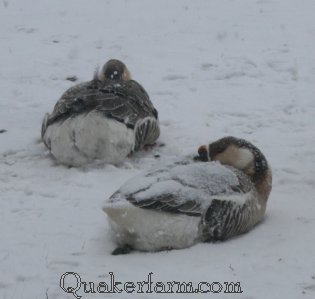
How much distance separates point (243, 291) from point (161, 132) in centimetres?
395

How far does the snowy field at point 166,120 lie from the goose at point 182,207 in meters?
0.11

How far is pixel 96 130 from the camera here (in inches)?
271

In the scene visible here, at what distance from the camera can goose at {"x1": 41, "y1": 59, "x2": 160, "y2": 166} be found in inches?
272

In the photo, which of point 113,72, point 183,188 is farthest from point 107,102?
point 183,188

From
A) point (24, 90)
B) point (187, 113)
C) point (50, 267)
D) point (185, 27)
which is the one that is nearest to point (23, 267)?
point (50, 267)

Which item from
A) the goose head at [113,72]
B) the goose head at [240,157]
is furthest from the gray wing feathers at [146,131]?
the goose head at [240,157]

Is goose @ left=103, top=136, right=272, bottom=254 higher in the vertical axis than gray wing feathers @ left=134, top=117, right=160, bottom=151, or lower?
higher

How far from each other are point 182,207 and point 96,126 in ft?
6.64

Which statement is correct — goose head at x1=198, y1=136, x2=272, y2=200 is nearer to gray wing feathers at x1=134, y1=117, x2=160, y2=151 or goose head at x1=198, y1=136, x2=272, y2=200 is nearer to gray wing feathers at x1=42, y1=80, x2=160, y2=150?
gray wing feathers at x1=42, y1=80, x2=160, y2=150

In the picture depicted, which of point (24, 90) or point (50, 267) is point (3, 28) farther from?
point (50, 267)

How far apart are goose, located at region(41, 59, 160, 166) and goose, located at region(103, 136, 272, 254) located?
141 centimetres

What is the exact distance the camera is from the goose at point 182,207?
507 cm

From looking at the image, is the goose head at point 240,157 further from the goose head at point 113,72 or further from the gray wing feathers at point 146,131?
the goose head at point 113,72

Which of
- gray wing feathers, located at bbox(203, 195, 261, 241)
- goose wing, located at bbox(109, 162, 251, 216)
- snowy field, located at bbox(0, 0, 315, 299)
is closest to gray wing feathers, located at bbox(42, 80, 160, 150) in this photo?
snowy field, located at bbox(0, 0, 315, 299)
